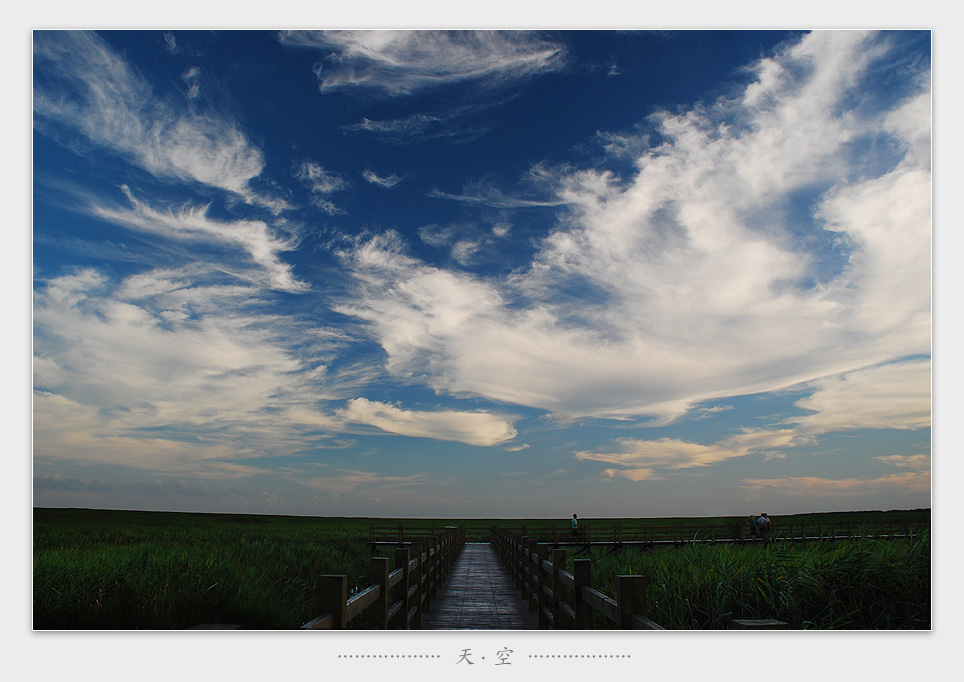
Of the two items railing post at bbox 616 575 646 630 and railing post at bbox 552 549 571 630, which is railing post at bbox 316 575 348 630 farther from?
railing post at bbox 552 549 571 630

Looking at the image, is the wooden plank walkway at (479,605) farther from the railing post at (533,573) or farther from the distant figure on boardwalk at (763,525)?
the distant figure on boardwalk at (763,525)

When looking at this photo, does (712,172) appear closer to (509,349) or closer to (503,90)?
(503,90)

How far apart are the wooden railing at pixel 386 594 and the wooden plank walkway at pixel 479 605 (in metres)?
0.32

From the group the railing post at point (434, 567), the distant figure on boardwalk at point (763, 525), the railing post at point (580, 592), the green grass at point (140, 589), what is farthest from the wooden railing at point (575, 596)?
the distant figure on boardwalk at point (763, 525)

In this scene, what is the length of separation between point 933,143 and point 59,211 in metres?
8.80

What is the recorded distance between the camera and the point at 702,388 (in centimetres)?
772

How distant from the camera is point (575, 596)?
5047 millimetres

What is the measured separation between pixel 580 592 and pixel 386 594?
61.3 inches

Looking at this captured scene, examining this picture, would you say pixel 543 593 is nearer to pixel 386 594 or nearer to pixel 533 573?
pixel 533 573

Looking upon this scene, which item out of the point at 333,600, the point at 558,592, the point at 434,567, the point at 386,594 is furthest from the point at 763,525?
the point at 333,600

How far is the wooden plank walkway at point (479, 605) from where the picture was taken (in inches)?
294

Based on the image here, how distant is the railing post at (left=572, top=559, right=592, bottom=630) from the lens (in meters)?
4.82
